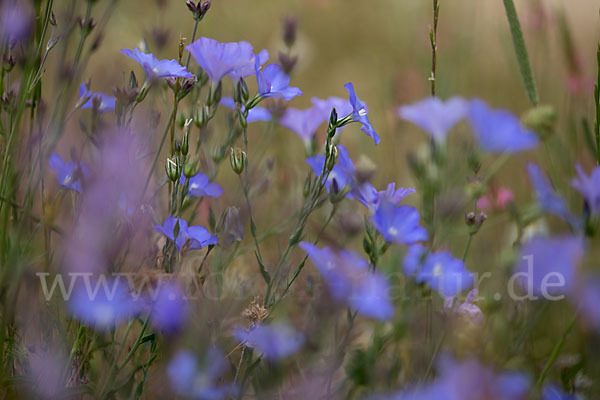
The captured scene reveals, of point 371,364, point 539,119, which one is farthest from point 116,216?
point 539,119

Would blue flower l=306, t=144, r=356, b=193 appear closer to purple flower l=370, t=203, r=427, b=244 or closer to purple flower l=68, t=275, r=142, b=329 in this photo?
purple flower l=370, t=203, r=427, b=244

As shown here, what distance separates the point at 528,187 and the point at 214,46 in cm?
164

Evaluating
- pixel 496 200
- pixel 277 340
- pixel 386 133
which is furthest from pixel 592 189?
pixel 386 133

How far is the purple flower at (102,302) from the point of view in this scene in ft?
2.45

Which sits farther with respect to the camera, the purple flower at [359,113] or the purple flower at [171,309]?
the purple flower at [359,113]

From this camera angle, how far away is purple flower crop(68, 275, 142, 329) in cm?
75

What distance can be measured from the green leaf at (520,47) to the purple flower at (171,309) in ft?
2.67

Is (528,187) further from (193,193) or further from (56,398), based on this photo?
(56,398)

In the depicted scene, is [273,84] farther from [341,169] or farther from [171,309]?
[171,309]

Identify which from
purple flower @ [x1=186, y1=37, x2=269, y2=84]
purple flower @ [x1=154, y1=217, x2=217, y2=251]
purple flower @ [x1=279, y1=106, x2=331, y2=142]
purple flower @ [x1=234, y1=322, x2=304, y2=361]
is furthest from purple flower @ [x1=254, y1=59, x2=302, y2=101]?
purple flower @ [x1=234, y1=322, x2=304, y2=361]

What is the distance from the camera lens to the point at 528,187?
2.29 metres

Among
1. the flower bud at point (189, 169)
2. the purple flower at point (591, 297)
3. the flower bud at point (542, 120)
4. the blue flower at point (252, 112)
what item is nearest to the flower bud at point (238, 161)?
the flower bud at point (189, 169)

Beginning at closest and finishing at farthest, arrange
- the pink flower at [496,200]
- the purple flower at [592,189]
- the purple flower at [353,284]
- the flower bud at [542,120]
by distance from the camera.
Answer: the purple flower at [353,284] → the purple flower at [592,189] → the flower bud at [542,120] → the pink flower at [496,200]

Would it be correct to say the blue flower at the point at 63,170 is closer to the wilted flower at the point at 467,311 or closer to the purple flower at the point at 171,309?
the purple flower at the point at 171,309
